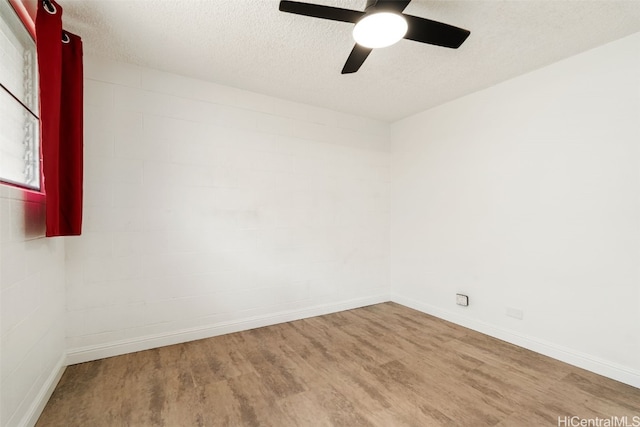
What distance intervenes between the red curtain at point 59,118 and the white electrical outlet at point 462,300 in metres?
3.66

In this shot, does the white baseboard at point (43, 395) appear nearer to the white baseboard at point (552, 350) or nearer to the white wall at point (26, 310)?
the white wall at point (26, 310)

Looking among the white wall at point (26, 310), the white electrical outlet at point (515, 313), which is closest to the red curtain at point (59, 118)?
the white wall at point (26, 310)

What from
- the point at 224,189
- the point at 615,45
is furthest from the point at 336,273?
the point at 615,45

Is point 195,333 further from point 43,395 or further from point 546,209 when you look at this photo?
point 546,209

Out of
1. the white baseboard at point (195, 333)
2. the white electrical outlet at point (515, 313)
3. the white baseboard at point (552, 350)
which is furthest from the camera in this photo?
the white electrical outlet at point (515, 313)

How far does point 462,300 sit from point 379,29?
2881 mm

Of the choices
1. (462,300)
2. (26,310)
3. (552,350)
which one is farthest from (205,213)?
(552,350)

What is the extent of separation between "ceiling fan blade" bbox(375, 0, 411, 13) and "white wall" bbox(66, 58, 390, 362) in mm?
2003

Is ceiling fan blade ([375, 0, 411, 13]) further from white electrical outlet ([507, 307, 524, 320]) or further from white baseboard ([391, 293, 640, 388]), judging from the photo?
white baseboard ([391, 293, 640, 388])

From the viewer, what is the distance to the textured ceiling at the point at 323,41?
6.18 ft

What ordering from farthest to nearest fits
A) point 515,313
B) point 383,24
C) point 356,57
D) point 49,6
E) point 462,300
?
1. point 462,300
2. point 515,313
3. point 356,57
4. point 49,6
5. point 383,24

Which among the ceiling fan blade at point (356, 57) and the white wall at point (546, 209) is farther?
the white wall at point (546, 209)

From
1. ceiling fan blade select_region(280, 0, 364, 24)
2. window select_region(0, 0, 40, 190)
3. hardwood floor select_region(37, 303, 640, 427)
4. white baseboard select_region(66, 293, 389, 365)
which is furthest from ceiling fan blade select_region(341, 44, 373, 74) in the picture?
white baseboard select_region(66, 293, 389, 365)

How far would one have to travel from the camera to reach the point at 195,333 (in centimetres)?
285
